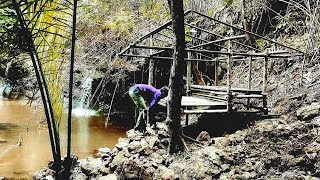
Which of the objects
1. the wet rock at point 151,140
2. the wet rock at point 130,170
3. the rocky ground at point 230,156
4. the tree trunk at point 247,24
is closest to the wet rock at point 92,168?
the rocky ground at point 230,156

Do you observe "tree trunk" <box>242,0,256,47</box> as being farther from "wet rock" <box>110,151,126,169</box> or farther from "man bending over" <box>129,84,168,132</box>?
"wet rock" <box>110,151,126,169</box>

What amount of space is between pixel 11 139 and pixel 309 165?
8532mm

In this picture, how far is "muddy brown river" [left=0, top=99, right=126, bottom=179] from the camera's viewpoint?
8.25 m

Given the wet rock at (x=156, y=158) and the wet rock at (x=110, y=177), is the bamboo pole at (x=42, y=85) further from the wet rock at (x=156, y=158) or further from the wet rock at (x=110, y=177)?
the wet rock at (x=156, y=158)

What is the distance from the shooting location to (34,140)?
34.3ft

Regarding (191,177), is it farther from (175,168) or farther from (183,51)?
(183,51)

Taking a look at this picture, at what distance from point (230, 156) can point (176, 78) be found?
4.21ft

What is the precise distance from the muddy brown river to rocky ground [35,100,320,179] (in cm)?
193

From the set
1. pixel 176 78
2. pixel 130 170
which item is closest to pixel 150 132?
pixel 130 170

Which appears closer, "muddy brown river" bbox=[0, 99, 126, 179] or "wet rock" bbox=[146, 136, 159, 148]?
"wet rock" bbox=[146, 136, 159, 148]

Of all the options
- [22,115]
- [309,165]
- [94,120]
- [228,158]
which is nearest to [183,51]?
[228,158]

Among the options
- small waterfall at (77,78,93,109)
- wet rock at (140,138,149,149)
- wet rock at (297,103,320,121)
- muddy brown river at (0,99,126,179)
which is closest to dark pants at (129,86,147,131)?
wet rock at (140,138,149,149)

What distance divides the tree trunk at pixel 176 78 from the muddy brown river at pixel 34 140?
2.69 metres

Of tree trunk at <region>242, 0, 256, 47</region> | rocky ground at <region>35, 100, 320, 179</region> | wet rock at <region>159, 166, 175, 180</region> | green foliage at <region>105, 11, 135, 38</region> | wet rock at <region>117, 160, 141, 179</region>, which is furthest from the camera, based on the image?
green foliage at <region>105, 11, 135, 38</region>
